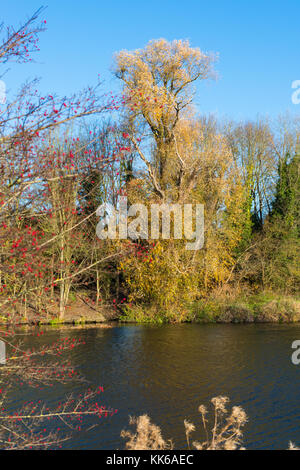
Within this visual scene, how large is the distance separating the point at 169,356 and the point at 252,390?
469 centimetres

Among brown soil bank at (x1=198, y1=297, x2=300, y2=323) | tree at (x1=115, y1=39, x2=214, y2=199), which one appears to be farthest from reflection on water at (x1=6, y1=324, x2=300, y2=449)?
tree at (x1=115, y1=39, x2=214, y2=199)

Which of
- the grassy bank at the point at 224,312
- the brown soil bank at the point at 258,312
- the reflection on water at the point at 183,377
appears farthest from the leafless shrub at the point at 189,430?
the brown soil bank at the point at 258,312

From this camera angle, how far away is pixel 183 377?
12.6 meters

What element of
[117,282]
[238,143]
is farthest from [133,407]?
[238,143]

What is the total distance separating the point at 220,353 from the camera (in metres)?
15.8

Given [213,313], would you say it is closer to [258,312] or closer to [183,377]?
[258,312]

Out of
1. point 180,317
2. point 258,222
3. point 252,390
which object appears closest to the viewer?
point 252,390

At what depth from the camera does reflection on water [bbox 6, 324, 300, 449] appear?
864cm

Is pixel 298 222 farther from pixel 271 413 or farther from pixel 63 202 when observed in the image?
pixel 63 202

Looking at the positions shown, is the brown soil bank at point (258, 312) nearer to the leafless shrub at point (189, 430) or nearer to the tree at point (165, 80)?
the tree at point (165, 80)

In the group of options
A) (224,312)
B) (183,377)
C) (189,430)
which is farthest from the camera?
(224,312)

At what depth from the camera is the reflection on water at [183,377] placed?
8641 mm

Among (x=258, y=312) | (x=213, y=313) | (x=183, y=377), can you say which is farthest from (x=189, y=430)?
(x=258, y=312)

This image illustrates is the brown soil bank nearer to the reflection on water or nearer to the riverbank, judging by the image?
the riverbank
